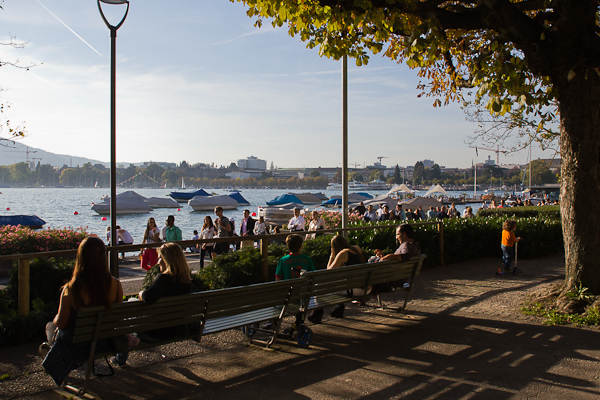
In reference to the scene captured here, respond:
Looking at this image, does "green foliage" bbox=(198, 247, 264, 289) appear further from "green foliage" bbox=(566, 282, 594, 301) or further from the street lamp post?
"green foliage" bbox=(566, 282, 594, 301)

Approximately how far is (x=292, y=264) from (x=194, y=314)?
174 centimetres

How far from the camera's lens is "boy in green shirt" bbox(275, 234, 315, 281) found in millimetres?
6012

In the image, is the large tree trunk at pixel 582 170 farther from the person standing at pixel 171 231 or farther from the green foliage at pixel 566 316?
the person standing at pixel 171 231

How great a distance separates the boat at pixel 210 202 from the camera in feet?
268

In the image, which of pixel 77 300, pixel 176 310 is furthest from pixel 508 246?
pixel 77 300

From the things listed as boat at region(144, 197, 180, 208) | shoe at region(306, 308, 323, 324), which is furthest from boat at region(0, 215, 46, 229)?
boat at region(144, 197, 180, 208)

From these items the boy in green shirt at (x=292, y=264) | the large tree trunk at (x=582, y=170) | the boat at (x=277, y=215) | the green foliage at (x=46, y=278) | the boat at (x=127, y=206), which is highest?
the large tree trunk at (x=582, y=170)

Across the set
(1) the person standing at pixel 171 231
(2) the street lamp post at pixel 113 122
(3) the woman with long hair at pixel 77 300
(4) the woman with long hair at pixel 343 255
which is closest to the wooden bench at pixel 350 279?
(4) the woman with long hair at pixel 343 255

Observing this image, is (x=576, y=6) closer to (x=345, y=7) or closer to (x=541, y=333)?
(x=345, y=7)

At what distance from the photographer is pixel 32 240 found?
480 inches

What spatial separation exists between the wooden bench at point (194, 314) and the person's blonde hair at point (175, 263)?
319 mm

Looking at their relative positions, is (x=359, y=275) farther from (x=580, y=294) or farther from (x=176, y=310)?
(x=580, y=294)

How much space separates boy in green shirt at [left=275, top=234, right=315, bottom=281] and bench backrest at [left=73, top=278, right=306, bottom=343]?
0.73 metres

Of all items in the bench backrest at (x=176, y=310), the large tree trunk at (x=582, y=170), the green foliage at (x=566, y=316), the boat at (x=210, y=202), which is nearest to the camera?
the bench backrest at (x=176, y=310)
